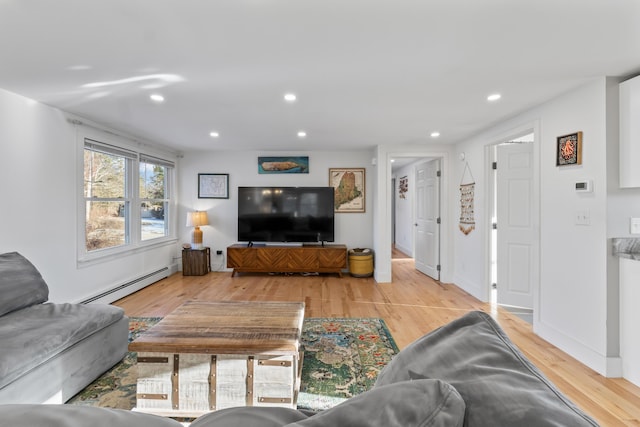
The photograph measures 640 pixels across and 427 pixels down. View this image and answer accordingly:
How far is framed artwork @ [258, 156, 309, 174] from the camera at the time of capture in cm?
545

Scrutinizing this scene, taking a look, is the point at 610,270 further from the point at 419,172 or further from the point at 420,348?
the point at 419,172

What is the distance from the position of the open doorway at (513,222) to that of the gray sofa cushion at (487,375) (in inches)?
137

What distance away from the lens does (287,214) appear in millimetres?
5305

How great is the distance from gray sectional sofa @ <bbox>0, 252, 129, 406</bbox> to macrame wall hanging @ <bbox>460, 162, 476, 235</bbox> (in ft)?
13.9

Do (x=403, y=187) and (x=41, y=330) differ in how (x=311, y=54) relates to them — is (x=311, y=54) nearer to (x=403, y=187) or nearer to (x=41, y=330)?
(x=41, y=330)

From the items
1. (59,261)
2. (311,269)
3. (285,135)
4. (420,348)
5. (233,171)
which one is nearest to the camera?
(420,348)

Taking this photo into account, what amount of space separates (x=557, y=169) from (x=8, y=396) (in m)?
4.20

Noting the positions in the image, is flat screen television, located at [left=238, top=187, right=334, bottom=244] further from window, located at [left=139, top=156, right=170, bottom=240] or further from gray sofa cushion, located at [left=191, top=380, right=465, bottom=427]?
gray sofa cushion, located at [left=191, top=380, right=465, bottom=427]

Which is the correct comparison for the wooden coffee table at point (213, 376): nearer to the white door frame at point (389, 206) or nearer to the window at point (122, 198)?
the window at point (122, 198)

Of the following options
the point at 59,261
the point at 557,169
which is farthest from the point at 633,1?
the point at 59,261

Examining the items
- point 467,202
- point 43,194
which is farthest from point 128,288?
point 467,202

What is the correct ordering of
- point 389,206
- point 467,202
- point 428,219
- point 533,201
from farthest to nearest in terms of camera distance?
point 428,219 → point 389,206 → point 467,202 → point 533,201

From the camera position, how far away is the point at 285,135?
4301 mm

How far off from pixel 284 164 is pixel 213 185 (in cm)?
138
